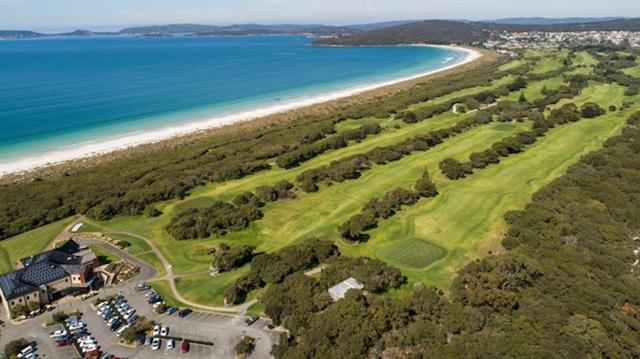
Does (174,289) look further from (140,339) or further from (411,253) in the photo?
(411,253)

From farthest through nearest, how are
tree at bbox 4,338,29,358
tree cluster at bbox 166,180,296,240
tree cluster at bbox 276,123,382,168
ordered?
tree cluster at bbox 276,123,382,168 → tree cluster at bbox 166,180,296,240 → tree at bbox 4,338,29,358

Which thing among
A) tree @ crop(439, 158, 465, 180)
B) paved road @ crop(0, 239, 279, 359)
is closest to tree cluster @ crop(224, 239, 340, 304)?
paved road @ crop(0, 239, 279, 359)

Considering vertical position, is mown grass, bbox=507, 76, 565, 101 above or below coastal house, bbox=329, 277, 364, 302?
above

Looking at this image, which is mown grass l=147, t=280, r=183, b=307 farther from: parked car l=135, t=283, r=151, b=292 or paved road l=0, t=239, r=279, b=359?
paved road l=0, t=239, r=279, b=359

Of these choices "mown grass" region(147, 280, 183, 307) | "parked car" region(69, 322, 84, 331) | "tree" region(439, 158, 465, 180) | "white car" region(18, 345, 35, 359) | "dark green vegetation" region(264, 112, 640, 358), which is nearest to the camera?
"dark green vegetation" region(264, 112, 640, 358)

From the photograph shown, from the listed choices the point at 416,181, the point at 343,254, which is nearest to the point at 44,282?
the point at 343,254

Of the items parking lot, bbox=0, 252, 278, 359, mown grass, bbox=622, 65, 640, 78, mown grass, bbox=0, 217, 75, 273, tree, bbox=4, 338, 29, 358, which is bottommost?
parking lot, bbox=0, 252, 278, 359

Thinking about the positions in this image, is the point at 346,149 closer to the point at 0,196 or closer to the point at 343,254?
the point at 343,254
